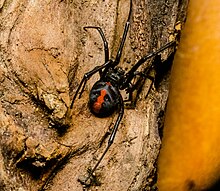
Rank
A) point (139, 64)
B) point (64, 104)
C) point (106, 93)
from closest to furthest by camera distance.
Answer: point (64, 104) < point (139, 64) < point (106, 93)

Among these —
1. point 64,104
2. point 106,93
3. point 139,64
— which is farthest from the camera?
point 106,93

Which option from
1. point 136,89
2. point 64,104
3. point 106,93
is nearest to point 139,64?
point 136,89

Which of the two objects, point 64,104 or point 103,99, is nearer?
point 64,104

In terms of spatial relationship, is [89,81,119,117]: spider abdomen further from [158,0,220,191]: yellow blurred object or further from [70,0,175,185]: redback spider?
[158,0,220,191]: yellow blurred object

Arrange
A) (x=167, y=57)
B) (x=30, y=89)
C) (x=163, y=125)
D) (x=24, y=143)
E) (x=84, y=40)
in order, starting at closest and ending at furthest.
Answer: (x=24, y=143) < (x=30, y=89) < (x=84, y=40) < (x=167, y=57) < (x=163, y=125)

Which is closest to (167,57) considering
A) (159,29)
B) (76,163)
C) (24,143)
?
(159,29)

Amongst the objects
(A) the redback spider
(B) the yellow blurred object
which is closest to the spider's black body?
(A) the redback spider

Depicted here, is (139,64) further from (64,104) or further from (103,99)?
(64,104)

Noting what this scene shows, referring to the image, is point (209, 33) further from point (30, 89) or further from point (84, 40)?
point (30, 89)
